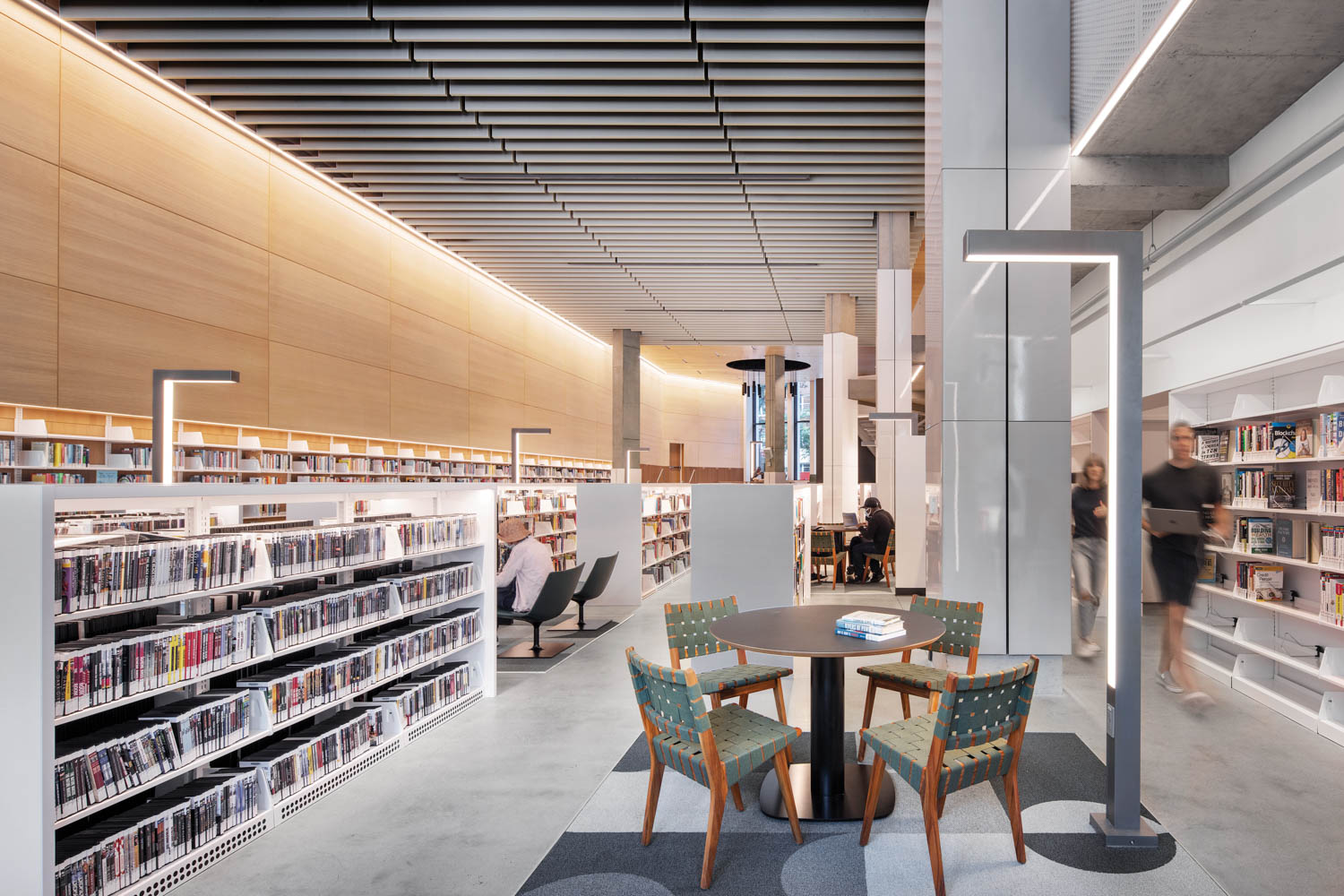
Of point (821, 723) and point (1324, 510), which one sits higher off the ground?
point (1324, 510)

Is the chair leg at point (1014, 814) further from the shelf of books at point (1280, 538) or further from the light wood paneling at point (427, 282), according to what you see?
the light wood paneling at point (427, 282)

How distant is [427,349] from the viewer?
1124cm

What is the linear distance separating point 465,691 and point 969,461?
3431mm

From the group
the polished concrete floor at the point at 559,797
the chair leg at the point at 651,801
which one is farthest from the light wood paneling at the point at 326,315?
the chair leg at the point at 651,801

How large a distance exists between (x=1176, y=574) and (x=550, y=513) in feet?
23.7

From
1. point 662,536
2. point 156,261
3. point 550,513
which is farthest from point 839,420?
point 156,261

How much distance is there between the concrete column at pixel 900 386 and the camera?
8922 mm

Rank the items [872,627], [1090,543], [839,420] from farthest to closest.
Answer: [839,420] < [1090,543] < [872,627]

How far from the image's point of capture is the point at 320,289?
909cm

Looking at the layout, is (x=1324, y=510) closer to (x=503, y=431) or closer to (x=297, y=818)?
(x=297, y=818)

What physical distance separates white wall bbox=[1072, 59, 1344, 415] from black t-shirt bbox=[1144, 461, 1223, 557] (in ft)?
3.23

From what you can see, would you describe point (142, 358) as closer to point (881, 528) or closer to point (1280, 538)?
point (881, 528)

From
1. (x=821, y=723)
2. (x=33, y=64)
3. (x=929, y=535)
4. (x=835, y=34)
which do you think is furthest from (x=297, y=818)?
(x=33, y=64)

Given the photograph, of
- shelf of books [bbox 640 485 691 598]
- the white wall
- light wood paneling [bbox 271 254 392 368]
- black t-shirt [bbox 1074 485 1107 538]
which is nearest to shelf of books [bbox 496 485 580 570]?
shelf of books [bbox 640 485 691 598]
